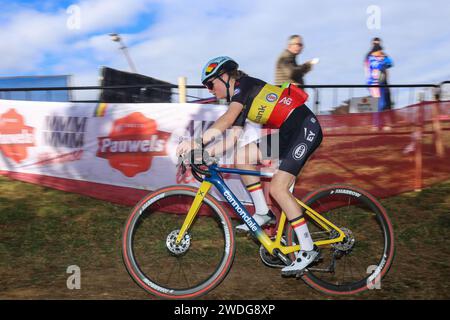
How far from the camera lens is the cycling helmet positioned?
3.78 metres

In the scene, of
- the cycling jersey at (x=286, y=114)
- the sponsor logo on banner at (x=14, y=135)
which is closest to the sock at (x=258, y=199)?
the cycling jersey at (x=286, y=114)

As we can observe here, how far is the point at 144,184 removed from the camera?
6.43 m

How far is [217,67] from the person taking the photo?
377cm

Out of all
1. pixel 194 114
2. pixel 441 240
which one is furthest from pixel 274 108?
pixel 441 240

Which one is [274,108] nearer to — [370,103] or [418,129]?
[418,129]

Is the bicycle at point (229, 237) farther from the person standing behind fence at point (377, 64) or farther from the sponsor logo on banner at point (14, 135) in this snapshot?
the person standing behind fence at point (377, 64)

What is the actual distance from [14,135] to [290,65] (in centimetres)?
493

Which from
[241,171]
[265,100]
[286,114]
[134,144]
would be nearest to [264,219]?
[241,171]

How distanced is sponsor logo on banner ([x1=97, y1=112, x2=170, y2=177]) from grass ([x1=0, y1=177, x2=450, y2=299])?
2.17 feet

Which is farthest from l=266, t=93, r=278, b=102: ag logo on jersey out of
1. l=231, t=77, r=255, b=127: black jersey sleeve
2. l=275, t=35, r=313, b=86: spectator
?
l=275, t=35, r=313, b=86: spectator

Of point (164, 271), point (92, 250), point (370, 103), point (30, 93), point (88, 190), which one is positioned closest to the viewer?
point (164, 271)

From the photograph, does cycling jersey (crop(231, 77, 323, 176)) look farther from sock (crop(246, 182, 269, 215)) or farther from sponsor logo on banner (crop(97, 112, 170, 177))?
sponsor logo on banner (crop(97, 112, 170, 177))

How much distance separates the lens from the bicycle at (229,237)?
3717mm

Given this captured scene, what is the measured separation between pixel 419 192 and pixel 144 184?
4.25 meters
